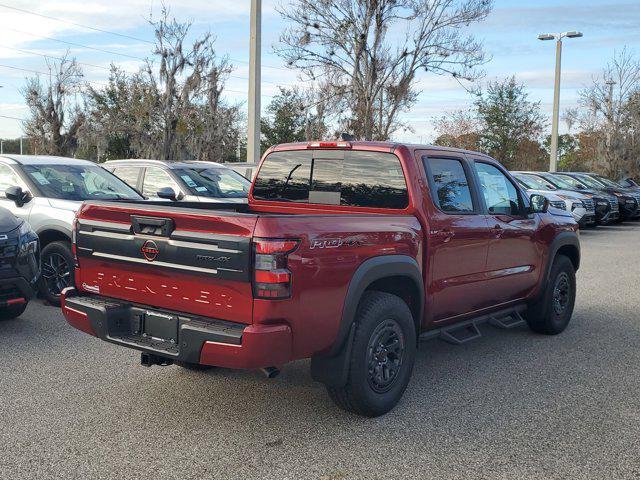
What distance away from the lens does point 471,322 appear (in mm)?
5766

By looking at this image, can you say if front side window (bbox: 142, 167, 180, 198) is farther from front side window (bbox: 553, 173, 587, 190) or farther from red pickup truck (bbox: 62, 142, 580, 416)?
front side window (bbox: 553, 173, 587, 190)

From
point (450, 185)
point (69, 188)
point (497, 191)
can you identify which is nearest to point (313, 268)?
point (450, 185)

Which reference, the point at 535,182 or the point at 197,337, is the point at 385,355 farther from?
the point at 535,182

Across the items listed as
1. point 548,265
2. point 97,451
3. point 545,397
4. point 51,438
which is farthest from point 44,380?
point 548,265

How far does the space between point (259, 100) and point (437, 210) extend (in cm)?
918

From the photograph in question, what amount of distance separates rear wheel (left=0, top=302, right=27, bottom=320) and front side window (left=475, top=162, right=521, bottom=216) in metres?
4.72

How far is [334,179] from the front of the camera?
Answer: 214 inches

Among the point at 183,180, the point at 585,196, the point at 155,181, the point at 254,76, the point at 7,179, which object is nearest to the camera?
the point at 7,179

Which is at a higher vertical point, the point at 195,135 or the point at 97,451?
the point at 195,135

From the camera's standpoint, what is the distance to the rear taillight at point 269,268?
149 inches

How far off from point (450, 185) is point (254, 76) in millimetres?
8967

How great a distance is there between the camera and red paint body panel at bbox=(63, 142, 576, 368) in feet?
12.7

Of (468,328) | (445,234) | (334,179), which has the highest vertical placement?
(334,179)

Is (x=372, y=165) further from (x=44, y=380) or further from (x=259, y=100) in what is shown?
(x=259, y=100)
